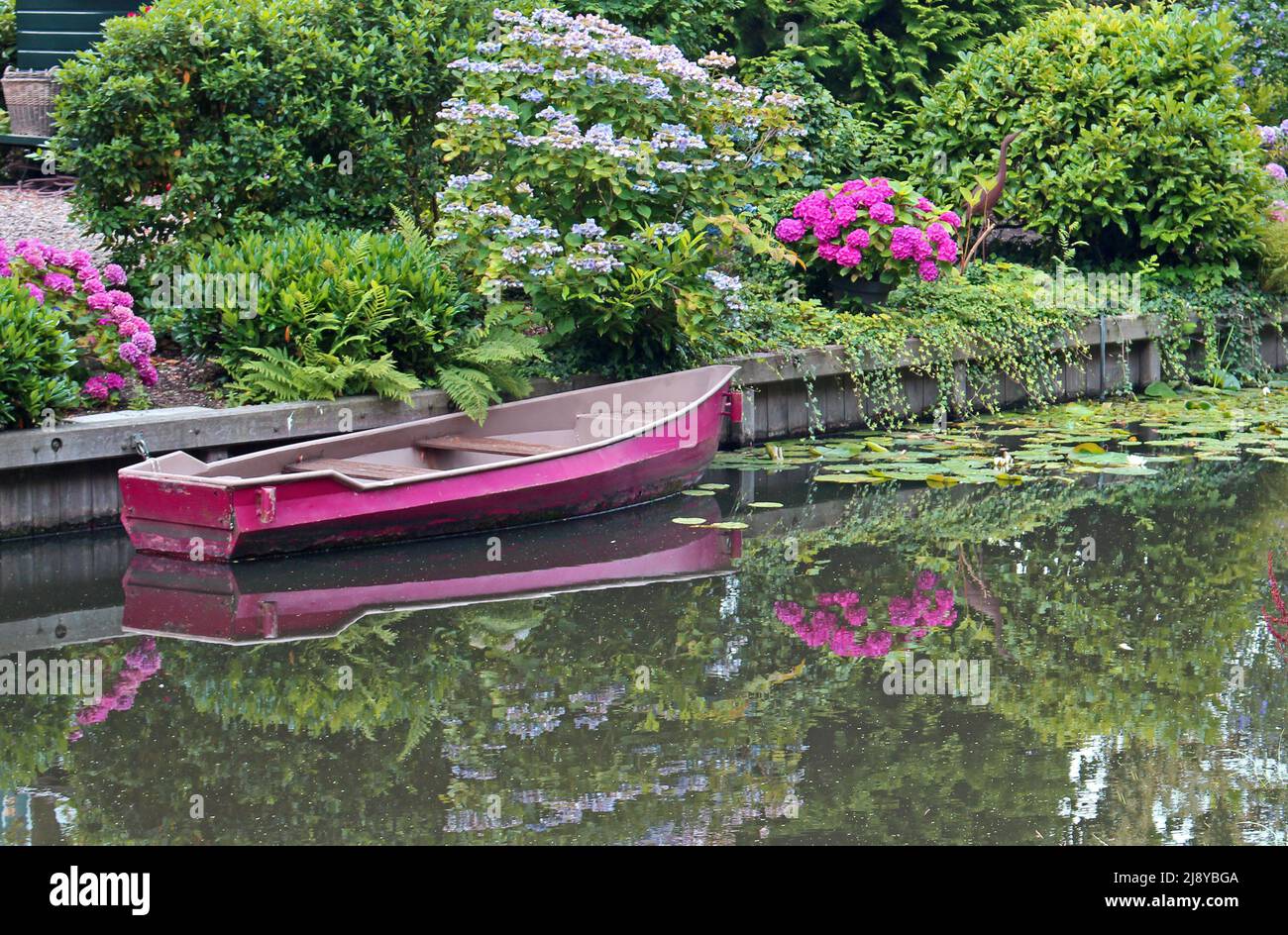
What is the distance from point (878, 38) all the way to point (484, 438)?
8.04m

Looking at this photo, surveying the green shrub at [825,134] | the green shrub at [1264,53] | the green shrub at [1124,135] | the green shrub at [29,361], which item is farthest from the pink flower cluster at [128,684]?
the green shrub at [1264,53]

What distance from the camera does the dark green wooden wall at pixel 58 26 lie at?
546 inches

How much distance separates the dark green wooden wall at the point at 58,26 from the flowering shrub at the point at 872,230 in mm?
6186

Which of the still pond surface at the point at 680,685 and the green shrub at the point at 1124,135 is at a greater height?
the green shrub at the point at 1124,135

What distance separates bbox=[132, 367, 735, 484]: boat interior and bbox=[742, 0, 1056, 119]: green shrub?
5965 mm

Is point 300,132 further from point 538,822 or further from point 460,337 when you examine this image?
point 538,822

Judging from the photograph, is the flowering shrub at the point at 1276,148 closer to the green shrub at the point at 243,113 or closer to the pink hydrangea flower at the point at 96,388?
the green shrub at the point at 243,113

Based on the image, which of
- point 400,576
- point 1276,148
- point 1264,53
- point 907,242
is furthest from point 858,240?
point 1264,53

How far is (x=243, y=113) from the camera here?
1041 centimetres

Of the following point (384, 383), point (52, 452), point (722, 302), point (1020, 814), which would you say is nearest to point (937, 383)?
point (722, 302)

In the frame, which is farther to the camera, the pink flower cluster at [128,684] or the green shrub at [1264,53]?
the green shrub at [1264,53]

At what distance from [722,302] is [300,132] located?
2.90 meters

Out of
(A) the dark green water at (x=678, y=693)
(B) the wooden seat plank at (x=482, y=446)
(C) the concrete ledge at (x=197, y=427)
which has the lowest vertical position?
(A) the dark green water at (x=678, y=693)

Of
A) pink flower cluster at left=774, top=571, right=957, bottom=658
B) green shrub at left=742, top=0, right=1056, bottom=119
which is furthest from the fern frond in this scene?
green shrub at left=742, top=0, right=1056, bottom=119
